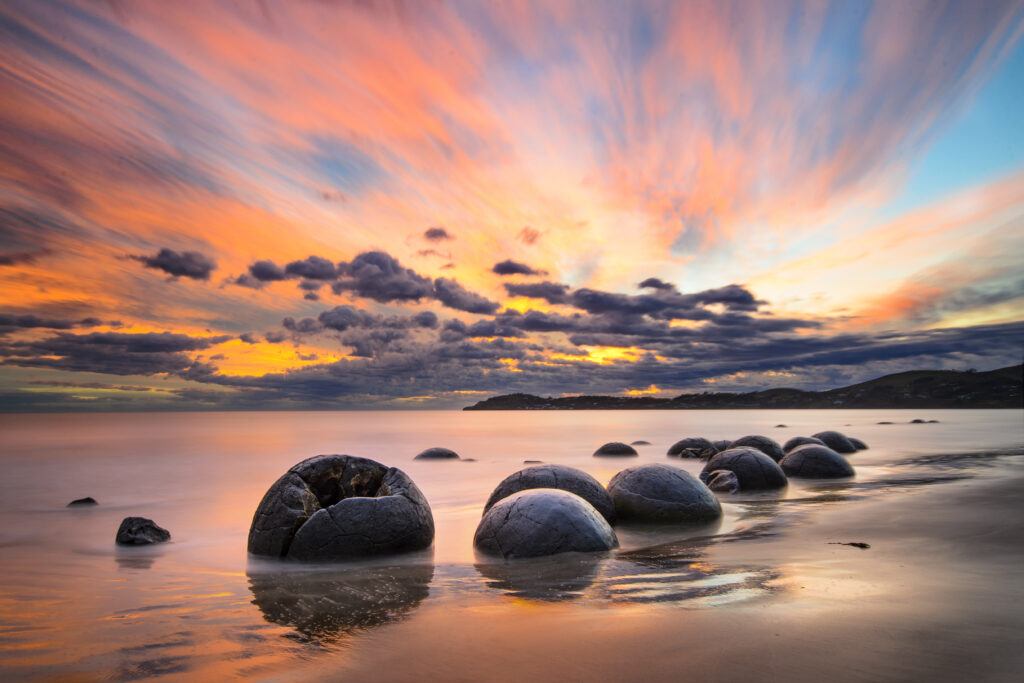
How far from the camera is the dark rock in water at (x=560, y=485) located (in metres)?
9.09

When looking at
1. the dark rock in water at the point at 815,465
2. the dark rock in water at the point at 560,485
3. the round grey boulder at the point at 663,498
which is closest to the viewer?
the dark rock in water at the point at 560,485

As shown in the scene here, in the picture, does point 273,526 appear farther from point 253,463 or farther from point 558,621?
point 253,463

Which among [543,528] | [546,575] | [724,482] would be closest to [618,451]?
[724,482]

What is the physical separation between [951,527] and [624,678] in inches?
288

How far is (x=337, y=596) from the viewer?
18.2 ft

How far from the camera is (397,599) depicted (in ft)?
17.8

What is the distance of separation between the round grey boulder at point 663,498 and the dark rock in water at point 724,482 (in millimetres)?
3020

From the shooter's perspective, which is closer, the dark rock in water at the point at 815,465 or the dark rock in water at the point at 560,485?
the dark rock in water at the point at 560,485

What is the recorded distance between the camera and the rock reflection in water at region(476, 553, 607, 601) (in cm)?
540

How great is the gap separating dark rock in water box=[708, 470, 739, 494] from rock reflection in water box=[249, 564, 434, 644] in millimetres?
7823

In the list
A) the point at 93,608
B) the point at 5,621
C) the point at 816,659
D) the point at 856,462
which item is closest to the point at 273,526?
the point at 93,608

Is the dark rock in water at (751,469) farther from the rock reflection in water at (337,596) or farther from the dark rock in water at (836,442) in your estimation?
the dark rock in water at (836,442)

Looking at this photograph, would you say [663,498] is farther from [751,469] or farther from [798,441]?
[798,441]

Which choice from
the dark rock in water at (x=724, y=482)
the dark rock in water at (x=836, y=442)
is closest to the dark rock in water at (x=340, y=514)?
the dark rock in water at (x=724, y=482)
